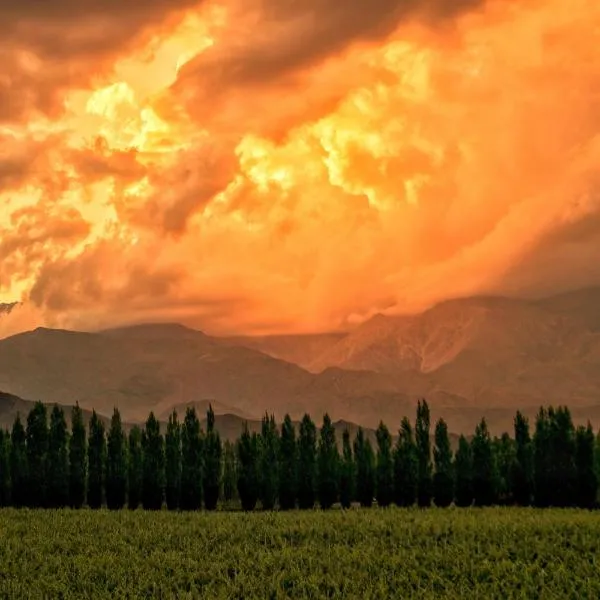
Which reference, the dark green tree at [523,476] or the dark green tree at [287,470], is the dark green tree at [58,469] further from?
the dark green tree at [523,476]

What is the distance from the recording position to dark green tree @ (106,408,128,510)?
116062 millimetres

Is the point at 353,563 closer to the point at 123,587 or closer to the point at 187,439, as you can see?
the point at 123,587

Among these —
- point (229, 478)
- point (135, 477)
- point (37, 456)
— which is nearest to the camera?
point (135, 477)

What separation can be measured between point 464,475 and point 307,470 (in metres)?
19.4

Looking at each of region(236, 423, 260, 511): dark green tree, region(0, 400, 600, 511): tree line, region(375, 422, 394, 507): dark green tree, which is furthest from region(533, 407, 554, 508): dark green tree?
region(236, 423, 260, 511): dark green tree

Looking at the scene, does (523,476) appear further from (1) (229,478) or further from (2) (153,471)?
(2) (153,471)

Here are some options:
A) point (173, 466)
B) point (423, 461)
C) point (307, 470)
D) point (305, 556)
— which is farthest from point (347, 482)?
point (305, 556)

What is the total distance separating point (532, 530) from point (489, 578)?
46.4 feet

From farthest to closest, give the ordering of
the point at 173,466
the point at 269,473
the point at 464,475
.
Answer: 1. the point at 173,466
2. the point at 269,473
3. the point at 464,475

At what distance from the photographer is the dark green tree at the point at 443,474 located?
117 meters

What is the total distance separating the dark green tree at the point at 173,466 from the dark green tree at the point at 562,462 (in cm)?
4520

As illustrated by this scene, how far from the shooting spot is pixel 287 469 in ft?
389

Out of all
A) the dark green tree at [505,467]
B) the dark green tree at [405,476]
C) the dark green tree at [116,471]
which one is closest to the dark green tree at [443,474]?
the dark green tree at [405,476]

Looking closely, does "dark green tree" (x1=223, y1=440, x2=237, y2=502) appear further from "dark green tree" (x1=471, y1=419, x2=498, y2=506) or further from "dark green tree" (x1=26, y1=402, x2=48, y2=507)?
"dark green tree" (x1=471, y1=419, x2=498, y2=506)
